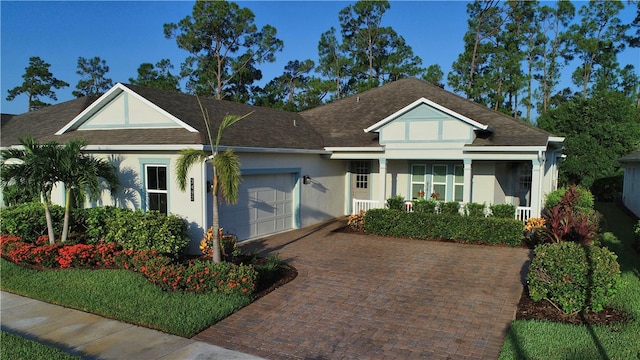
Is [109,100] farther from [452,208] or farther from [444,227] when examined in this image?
[452,208]

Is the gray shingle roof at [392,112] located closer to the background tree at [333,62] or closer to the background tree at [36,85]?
the background tree at [333,62]

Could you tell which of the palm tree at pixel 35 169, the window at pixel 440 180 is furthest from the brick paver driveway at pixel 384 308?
the palm tree at pixel 35 169

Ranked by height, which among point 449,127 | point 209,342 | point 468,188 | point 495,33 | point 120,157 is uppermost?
point 495,33

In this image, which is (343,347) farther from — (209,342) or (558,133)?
(558,133)

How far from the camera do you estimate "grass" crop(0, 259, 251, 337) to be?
23.1ft

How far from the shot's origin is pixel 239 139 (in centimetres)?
1297

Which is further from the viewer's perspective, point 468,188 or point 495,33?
point 495,33

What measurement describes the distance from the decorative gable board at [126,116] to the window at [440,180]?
991 cm

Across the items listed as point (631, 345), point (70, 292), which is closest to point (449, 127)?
point (631, 345)

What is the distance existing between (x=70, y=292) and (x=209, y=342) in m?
3.88

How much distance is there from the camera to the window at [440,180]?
1673 centimetres

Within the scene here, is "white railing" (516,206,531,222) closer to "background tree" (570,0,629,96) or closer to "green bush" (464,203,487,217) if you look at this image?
"green bush" (464,203,487,217)

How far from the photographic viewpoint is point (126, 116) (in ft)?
44.0

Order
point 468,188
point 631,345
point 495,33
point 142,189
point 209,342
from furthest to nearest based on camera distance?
point 495,33, point 468,188, point 142,189, point 209,342, point 631,345
